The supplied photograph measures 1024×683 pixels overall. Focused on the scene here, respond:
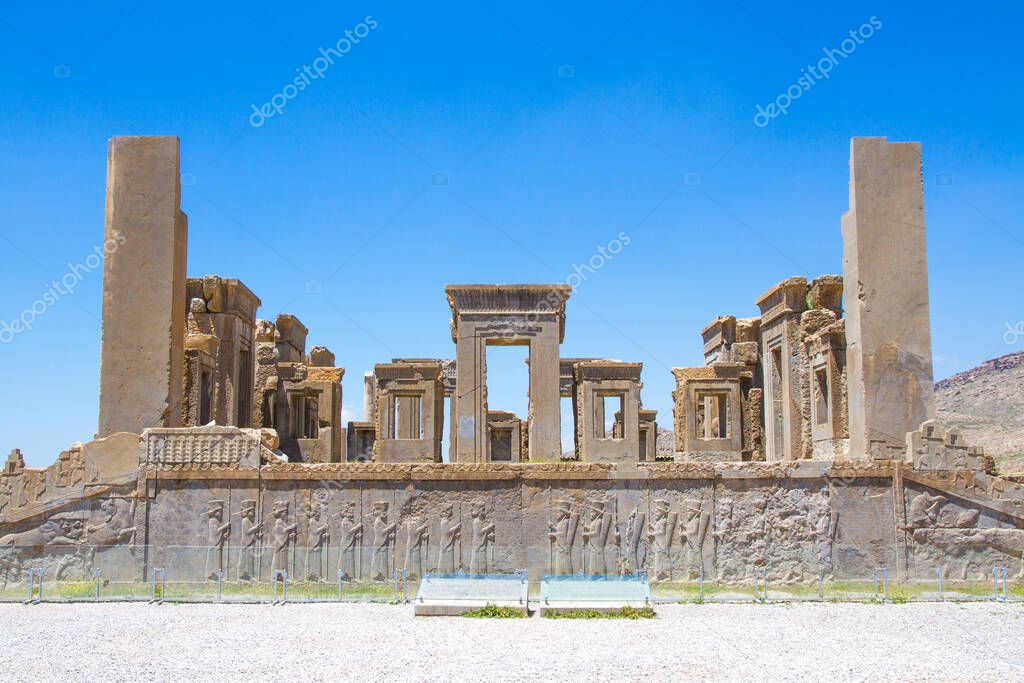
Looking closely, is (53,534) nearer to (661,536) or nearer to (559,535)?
(559,535)

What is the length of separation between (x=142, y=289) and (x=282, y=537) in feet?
15.9

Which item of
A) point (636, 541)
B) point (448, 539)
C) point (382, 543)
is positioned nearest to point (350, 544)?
point (382, 543)

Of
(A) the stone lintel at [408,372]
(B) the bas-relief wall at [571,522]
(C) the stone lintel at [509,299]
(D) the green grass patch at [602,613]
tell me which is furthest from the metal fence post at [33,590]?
(A) the stone lintel at [408,372]

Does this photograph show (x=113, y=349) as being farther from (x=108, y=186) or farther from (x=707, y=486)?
(x=707, y=486)

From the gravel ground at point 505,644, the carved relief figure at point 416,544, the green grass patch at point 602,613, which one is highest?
the carved relief figure at point 416,544

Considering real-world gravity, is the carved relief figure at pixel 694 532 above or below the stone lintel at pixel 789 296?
below

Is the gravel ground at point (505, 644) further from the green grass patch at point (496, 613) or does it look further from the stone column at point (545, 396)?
the stone column at point (545, 396)

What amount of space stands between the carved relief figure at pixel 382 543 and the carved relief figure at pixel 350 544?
0.24 metres

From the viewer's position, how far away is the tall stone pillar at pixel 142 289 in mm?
16234

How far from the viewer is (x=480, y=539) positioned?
50.0 feet

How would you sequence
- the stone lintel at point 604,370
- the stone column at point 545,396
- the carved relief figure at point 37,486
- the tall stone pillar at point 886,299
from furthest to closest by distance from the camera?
the stone lintel at point 604,370
the stone column at point 545,396
the tall stone pillar at point 886,299
the carved relief figure at point 37,486

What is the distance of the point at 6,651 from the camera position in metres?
9.88

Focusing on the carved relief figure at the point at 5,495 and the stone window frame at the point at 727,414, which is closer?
the carved relief figure at the point at 5,495

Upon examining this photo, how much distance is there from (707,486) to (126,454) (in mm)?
9158
